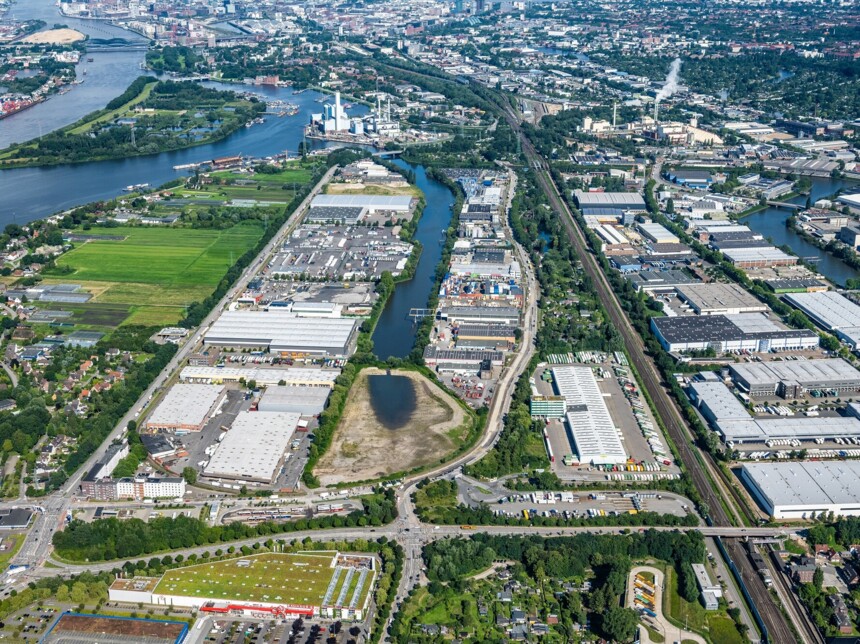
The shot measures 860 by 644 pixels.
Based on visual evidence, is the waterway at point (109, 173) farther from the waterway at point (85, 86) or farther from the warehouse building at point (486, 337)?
the warehouse building at point (486, 337)

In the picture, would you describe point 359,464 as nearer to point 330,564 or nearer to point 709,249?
point 330,564

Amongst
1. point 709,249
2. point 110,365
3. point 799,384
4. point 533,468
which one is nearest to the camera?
point 533,468

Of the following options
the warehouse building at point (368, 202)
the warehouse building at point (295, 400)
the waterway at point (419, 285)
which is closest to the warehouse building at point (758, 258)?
the waterway at point (419, 285)

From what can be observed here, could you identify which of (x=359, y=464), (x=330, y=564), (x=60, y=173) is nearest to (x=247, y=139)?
(x=60, y=173)

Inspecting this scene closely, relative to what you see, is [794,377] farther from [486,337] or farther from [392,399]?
[392,399]

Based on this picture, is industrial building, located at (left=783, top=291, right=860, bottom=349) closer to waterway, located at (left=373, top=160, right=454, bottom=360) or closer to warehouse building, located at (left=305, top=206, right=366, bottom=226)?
waterway, located at (left=373, top=160, right=454, bottom=360)

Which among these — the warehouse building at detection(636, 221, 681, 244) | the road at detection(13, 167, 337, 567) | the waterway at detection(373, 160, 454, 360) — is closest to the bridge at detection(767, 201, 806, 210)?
the warehouse building at detection(636, 221, 681, 244)

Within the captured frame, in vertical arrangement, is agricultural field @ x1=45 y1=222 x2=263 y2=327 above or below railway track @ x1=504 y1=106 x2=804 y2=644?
Result: below

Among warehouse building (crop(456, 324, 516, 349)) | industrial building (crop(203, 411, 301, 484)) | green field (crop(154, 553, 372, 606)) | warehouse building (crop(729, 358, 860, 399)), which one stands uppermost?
warehouse building (crop(729, 358, 860, 399))

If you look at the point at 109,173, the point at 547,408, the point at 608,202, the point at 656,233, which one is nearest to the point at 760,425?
the point at 547,408
